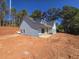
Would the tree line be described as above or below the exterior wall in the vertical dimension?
above

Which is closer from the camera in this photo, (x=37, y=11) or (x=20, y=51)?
(x=20, y=51)

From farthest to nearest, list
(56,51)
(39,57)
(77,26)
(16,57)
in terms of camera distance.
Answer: (77,26) → (56,51) → (39,57) → (16,57)

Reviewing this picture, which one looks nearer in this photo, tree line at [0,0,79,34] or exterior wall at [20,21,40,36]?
exterior wall at [20,21,40,36]

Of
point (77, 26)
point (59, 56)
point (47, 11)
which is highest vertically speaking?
point (47, 11)

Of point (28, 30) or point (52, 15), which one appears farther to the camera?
point (52, 15)

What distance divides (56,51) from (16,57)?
394 cm

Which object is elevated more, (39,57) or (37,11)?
(37,11)

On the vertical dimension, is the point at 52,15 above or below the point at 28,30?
above

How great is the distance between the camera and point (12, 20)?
5581cm

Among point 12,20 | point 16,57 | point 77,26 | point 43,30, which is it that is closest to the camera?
point 16,57

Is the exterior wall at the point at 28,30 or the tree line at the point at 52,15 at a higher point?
the tree line at the point at 52,15

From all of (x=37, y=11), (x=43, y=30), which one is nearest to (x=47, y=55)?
(x=43, y=30)

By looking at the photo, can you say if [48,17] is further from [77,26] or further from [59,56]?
[59,56]

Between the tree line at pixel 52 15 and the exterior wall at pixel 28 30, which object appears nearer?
the exterior wall at pixel 28 30
